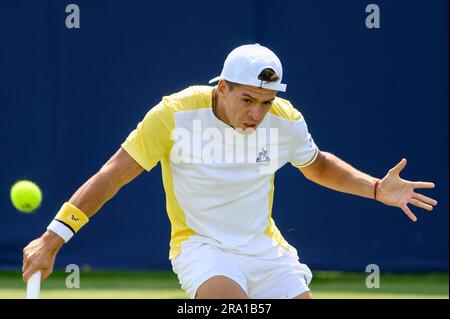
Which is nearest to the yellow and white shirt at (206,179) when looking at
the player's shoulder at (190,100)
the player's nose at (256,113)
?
the player's shoulder at (190,100)

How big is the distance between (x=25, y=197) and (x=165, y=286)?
50.5 inches

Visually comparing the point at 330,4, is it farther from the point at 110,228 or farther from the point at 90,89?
the point at 110,228

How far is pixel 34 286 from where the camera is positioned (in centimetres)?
361

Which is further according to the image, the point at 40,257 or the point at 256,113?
the point at 256,113

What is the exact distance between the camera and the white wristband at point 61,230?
12.7ft

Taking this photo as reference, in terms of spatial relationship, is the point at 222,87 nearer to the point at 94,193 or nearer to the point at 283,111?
the point at 283,111

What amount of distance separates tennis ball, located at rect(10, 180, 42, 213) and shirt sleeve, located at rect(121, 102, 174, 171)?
2.81 m

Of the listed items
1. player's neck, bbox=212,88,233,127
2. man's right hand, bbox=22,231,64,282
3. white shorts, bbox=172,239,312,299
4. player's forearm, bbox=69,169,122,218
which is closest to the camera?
man's right hand, bbox=22,231,64,282

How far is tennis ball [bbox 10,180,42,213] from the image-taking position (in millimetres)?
6949

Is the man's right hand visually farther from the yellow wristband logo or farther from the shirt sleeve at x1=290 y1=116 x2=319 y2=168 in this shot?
the shirt sleeve at x1=290 y1=116 x2=319 y2=168

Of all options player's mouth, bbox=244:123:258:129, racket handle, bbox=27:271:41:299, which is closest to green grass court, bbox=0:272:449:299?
player's mouth, bbox=244:123:258:129

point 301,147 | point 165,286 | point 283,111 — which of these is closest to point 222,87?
point 283,111

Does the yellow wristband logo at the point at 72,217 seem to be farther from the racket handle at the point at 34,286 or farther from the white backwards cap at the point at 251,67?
the white backwards cap at the point at 251,67
